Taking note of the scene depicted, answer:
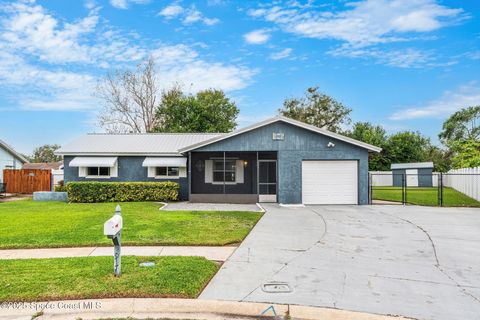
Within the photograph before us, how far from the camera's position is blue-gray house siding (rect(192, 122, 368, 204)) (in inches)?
627

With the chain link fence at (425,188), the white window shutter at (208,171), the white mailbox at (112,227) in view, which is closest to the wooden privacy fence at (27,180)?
the white window shutter at (208,171)

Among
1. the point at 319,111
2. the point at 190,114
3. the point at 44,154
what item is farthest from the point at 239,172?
the point at 44,154

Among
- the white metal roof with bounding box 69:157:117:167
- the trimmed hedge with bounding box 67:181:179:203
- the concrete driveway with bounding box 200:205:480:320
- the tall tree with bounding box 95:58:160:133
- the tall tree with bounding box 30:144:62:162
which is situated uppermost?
the tall tree with bounding box 95:58:160:133

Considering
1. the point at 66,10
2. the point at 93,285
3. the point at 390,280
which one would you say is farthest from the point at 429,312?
the point at 66,10

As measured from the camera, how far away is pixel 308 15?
48.6 feet

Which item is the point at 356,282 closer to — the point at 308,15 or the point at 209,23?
the point at 308,15

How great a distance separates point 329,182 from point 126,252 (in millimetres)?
11383

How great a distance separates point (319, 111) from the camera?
44594 millimetres

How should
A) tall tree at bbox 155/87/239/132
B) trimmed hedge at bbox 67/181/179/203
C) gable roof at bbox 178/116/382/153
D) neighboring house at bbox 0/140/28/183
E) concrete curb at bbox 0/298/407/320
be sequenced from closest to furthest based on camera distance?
concrete curb at bbox 0/298/407/320
gable roof at bbox 178/116/382/153
trimmed hedge at bbox 67/181/179/203
neighboring house at bbox 0/140/28/183
tall tree at bbox 155/87/239/132

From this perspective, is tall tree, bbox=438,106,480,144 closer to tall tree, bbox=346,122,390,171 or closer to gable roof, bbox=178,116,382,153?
tall tree, bbox=346,122,390,171

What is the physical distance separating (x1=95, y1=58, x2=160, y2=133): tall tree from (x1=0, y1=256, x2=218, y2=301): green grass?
31.0 m

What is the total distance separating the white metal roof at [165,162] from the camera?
17828 mm

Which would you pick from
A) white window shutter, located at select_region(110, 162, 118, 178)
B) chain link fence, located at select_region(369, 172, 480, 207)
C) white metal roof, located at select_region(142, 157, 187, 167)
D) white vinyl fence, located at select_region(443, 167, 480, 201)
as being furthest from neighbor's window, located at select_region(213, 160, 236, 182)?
white vinyl fence, located at select_region(443, 167, 480, 201)

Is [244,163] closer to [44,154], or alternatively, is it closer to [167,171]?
[167,171]
